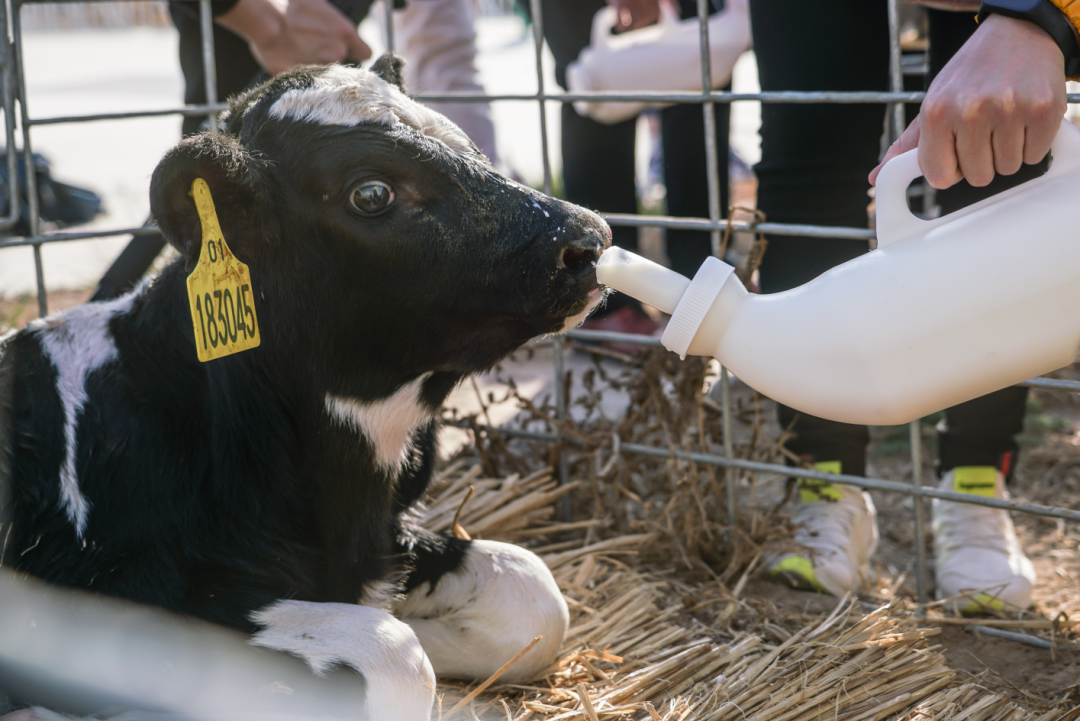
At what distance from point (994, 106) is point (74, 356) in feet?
4.81

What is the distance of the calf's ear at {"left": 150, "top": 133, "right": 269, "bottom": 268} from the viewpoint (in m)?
1.53

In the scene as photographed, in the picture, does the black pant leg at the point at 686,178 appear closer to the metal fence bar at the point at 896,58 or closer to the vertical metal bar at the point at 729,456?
the vertical metal bar at the point at 729,456

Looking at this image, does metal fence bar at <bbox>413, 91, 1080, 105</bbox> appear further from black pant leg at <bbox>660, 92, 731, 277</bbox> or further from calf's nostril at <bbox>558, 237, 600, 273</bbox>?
black pant leg at <bbox>660, 92, 731, 277</bbox>

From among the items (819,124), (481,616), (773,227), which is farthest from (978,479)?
(481,616)

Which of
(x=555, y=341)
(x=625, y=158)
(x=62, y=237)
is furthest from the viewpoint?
(x=625, y=158)

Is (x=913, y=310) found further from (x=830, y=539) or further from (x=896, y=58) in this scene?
(x=830, y=539)

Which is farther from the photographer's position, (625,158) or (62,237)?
(625,158)

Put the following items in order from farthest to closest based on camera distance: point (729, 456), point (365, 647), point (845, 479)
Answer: point (729, 456)
point (845, 479)
point (365, 647)

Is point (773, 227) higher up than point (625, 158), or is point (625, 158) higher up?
point (625, 158)

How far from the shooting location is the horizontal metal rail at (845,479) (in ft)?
6.64

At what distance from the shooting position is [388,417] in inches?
67.7

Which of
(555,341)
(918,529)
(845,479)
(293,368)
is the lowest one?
(918,529)

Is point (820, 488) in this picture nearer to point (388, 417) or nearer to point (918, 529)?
point (918, 529)

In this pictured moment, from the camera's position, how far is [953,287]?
1229 millimetres
